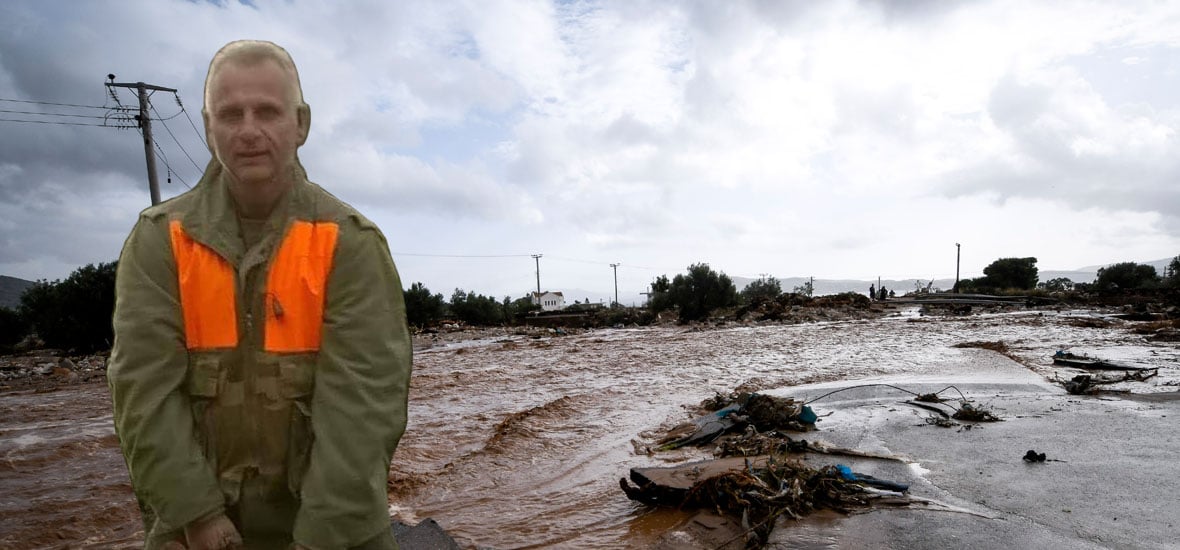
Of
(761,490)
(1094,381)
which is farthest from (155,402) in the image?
(1094,381)

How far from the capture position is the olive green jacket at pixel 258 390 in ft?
4.33

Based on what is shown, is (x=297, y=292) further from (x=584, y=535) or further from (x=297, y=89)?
(x=584, y=535)

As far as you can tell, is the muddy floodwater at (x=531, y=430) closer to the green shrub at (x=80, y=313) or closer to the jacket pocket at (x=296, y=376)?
the jacket pocket at (x=296, y=376)

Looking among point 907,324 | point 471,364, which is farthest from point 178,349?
point 907,324

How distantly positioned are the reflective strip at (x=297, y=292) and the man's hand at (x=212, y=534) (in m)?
0.39

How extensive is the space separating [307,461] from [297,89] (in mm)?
868

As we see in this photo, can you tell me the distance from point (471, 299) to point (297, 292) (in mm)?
38460

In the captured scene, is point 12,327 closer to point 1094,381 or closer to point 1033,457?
point 1033,457

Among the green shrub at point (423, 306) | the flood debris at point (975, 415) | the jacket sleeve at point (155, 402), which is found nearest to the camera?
the jacket sleeve at point (155, 402)

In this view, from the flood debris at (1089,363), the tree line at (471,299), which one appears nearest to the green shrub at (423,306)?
the tree line at (471,299)

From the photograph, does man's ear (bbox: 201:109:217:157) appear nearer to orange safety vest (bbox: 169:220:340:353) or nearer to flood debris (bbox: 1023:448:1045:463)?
orange safety vest (bbox: 169:220:340:353)

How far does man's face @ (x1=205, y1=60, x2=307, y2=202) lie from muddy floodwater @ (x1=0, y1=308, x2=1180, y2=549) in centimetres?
360

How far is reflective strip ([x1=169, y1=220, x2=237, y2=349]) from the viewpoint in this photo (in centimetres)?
140

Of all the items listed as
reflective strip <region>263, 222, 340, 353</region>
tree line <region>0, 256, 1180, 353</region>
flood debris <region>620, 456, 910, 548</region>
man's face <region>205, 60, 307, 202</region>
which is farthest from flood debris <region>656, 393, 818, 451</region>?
tree line <region>0, 256, 1180, 353</region>
